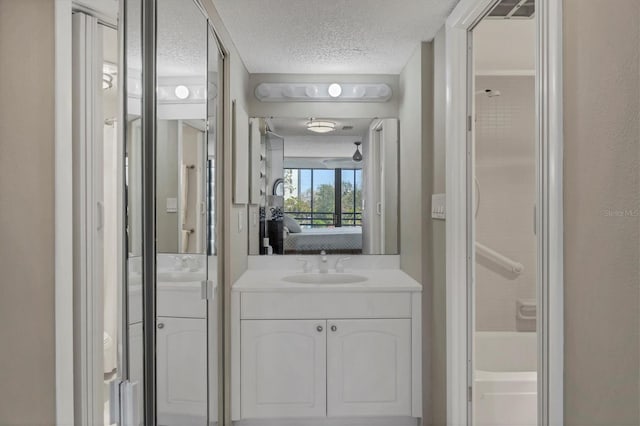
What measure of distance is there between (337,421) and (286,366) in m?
0.46

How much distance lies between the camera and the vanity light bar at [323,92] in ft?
9.82

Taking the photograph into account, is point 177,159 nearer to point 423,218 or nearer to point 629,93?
point 629,93

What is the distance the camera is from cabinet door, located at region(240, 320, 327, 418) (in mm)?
2438

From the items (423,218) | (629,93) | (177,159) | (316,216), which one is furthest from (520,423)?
(177,159)

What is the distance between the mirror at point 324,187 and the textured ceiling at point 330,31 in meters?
0.42

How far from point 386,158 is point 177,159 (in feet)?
6.27

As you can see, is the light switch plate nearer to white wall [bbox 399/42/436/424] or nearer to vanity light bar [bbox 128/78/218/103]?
white wall [bbox 399/42/436/424]

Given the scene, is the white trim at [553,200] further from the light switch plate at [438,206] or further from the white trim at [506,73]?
the white trim at [506,73]

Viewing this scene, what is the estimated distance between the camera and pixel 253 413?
2.43m

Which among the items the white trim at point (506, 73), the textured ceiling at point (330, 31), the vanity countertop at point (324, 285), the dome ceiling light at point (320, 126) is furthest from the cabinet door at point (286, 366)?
the white trim at point (506, 73)

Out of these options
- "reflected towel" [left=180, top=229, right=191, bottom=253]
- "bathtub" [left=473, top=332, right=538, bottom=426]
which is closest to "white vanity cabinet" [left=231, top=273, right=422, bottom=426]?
"bathtub" [left=473, top=332, right=538, bottom=426]

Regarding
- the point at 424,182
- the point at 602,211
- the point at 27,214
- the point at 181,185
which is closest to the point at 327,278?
the point at 424,182

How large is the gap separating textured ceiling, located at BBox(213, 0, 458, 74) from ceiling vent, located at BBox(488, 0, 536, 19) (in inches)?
8.0

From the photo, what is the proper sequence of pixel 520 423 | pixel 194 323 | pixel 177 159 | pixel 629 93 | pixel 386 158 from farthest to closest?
pixel 386 158, pixel 520 423, pixel 194 323, pixel 177 159, pixel 629 93
